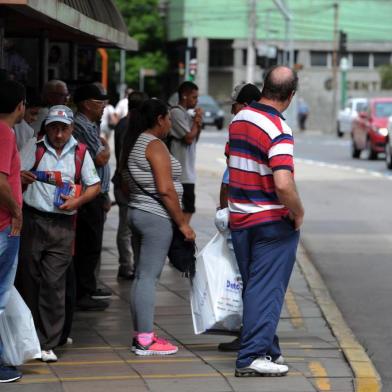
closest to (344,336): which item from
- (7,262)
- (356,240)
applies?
(7,262)

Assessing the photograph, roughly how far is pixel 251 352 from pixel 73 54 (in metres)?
7.14

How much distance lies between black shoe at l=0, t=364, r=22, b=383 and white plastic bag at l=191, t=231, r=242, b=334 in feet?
4.17

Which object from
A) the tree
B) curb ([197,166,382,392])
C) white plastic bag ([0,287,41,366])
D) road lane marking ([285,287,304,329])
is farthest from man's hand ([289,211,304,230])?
the tree

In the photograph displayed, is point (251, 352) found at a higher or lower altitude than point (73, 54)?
lower

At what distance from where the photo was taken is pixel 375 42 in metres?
86.6

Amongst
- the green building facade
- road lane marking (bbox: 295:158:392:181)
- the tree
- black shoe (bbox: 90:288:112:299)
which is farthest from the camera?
the tree

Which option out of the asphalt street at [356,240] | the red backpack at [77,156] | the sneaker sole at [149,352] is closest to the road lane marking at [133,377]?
the sneaker sole at [149,352]

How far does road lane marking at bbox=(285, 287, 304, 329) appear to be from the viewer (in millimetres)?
10164

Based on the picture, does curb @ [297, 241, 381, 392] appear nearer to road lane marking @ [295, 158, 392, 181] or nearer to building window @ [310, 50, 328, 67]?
road lane marking @ [295, 158, 392, 181]

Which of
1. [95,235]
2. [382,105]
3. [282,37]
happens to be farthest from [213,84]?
[95,235]

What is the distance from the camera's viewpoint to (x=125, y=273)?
1243 centimetres

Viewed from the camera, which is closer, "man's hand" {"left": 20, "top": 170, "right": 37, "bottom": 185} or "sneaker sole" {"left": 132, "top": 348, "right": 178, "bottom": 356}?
"man's hand" {"left": 20, "top": 170, "right": 37, "bottom": 185}

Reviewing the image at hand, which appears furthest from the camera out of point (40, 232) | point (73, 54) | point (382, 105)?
point (382, 105)

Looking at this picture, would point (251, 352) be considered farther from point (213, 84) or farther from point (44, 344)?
point (213, 84)
